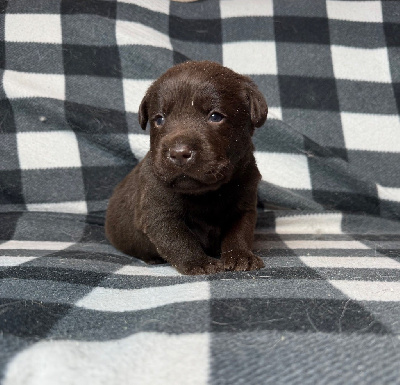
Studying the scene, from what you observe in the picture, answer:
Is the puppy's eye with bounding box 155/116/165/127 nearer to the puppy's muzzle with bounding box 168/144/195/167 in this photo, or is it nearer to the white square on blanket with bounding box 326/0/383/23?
the puppy's muzzle with bounding box 168/144/195/167

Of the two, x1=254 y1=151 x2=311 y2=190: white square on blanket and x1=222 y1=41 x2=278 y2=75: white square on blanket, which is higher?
x1=222 y1=41 x2=278 y2=75: white square on blanket

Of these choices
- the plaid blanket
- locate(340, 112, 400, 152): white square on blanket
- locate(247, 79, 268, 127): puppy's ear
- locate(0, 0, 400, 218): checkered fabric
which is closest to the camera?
locate(247, 79, 268, 127): puppy's ear

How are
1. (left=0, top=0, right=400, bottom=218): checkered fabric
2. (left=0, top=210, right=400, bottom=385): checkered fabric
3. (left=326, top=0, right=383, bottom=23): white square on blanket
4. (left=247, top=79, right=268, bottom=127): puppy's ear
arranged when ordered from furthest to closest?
(left=326, top=0, right=383, bottom=23): white square on blanket
(left=0, top=0, right=400, bottom=218): checkered fabric
(left=247, top=79, right=268, bottom=127): puppy's ear
(left=0, top=210, right=400, bottom=385): checkered fabric

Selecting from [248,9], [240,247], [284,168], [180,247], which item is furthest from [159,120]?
[248,9]

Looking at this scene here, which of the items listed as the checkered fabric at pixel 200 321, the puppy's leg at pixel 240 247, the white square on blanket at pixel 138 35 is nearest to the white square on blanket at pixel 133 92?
the white square on blanket at pixel 138 35

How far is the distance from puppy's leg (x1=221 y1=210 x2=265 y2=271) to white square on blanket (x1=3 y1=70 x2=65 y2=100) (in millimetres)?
1824

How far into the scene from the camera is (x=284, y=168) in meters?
3.81

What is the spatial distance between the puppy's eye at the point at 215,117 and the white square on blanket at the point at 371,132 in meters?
1.78

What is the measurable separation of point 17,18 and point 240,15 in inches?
66.6

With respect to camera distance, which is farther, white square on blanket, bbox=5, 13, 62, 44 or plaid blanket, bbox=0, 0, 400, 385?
white square on blanket, bbox=5, 13, 62, 44

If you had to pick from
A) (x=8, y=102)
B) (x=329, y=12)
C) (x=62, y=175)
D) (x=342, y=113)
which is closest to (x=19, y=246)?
(x=62, y=175)

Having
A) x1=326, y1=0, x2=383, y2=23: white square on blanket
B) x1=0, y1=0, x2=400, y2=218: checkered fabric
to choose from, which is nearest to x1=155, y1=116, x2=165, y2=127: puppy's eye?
x1=0, y1=0, x2=400, y2=218: checkered fabric

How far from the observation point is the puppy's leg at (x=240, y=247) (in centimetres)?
235

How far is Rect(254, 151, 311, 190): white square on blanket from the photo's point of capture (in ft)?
12.5
